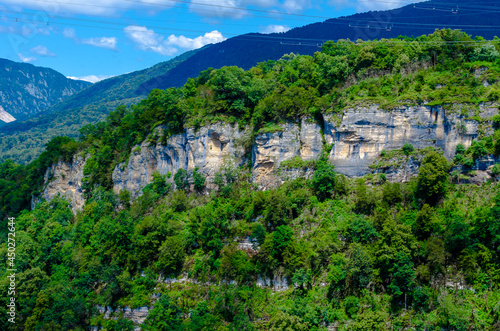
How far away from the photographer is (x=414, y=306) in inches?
1268

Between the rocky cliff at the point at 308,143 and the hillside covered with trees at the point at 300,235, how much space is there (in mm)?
1052

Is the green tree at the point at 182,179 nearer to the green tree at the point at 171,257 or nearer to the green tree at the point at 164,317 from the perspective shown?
the green tree at the point at 171,257

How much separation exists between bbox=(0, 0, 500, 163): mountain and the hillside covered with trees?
31.3 ft

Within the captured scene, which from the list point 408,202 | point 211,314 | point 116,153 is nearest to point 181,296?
point 211,314

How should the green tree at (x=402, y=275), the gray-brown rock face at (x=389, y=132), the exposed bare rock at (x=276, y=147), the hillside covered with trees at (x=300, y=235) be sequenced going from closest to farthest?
the green tree at (x=402, y=275) < the hillside covered with trees at (x=300, y=235) < the gray-brown rock face at (x=389, y=132) < the exposed bare rock at (x=276, y=147)

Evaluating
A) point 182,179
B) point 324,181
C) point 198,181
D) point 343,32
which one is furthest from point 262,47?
point 324,181

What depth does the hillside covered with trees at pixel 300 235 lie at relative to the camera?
3266 centimetres

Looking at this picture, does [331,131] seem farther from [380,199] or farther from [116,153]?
[116,153]

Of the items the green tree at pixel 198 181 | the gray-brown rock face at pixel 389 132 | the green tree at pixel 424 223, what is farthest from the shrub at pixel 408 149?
the green tree at pixel 198 181

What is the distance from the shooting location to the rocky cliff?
39125 mm

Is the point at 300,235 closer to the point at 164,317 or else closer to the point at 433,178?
the point at 433,178

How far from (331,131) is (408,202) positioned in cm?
1085

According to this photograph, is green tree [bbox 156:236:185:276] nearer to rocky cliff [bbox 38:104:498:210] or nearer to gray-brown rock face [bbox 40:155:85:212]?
rocky cliff [bbox 38:104:498:210]

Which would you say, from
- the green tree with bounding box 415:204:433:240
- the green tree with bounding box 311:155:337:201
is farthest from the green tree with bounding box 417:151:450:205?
the green tree with bounding box 311:155:337:201
